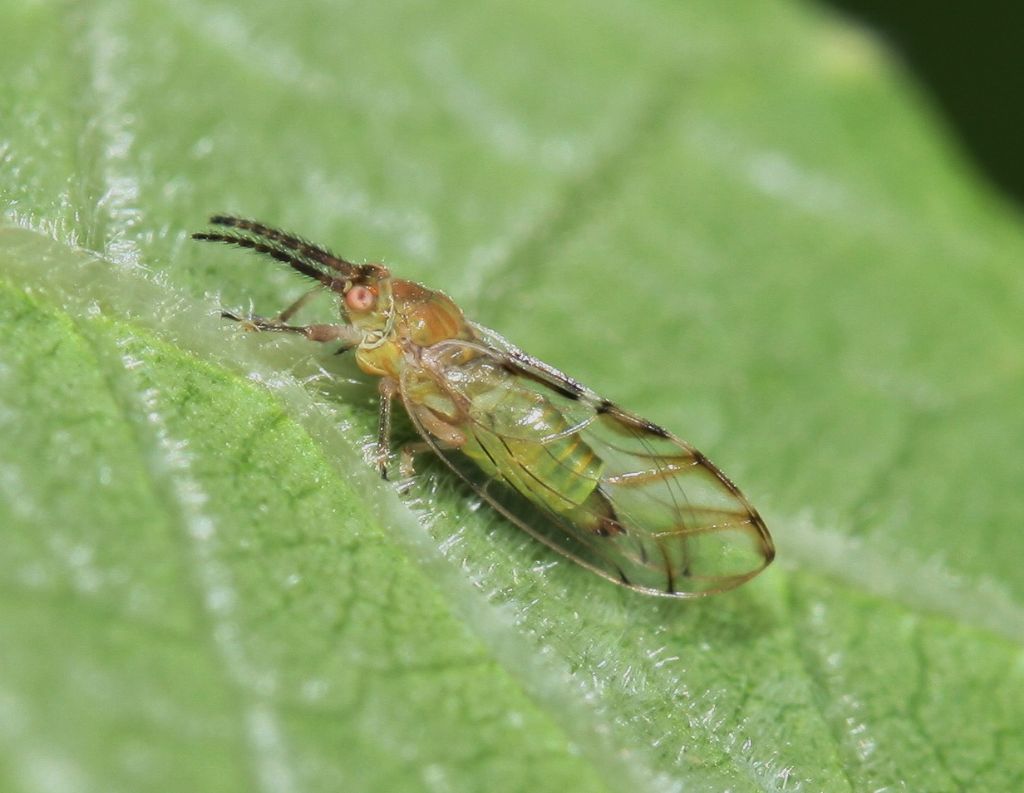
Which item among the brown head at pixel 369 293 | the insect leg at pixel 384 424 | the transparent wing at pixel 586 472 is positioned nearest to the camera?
the insect leg at pixel 384 424

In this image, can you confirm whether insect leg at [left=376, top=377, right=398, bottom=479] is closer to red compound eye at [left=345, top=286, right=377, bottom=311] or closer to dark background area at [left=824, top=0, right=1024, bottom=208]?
red compound eye at [left=345, top=286, right=377, bottom=311]

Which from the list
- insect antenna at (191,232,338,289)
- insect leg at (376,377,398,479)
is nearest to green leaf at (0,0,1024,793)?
insect leg at (376,377,398,479)

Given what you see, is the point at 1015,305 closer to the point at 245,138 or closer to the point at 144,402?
the point at 245,138

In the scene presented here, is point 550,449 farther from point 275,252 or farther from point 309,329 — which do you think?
point 275,252

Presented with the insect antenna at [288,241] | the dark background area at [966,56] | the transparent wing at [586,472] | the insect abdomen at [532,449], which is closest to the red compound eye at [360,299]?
the insect antenna at [288,241]

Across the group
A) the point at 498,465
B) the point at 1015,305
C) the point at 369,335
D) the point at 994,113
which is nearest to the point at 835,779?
the point at 498,465

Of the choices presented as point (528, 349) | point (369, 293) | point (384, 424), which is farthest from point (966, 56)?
point (384, 424)

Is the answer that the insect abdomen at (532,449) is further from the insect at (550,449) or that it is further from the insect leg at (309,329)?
the insect leg at (309,329)
